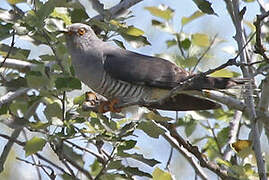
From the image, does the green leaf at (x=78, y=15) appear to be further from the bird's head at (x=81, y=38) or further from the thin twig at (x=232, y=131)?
the thin twig at (x=232, y=131)

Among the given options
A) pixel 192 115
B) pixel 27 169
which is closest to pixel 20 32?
pixel 192 115

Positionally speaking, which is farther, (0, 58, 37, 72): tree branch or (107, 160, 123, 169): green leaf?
(0, 58, 37, 72): tree branch

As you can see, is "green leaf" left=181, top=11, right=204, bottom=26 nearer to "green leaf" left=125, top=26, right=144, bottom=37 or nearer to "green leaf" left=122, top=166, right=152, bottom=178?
"green leaf" left=125, top=26, right=144, bottom=37

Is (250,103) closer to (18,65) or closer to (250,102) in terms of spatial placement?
(250,102)

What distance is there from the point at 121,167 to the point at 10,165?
269 cm

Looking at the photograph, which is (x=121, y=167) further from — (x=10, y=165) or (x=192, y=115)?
(x=10, y=165)

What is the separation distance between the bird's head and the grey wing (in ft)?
0.43

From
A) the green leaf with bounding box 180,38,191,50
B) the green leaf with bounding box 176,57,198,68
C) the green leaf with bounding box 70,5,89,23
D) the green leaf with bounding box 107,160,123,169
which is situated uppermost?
the green leaf with bounding box 70,5,89,23

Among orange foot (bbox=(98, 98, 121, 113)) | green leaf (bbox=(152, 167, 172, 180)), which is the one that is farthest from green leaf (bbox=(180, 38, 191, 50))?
green leaf (bbox=(152, 167, 172, 180))

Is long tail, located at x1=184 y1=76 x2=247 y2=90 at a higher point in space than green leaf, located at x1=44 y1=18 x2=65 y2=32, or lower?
lower

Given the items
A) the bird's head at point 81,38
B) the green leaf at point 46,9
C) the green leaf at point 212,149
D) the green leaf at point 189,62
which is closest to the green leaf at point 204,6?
the green leaf at point 189,62

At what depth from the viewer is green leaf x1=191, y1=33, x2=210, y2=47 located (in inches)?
136

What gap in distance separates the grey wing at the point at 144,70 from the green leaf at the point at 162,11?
313mm

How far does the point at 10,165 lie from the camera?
498 centimetres
